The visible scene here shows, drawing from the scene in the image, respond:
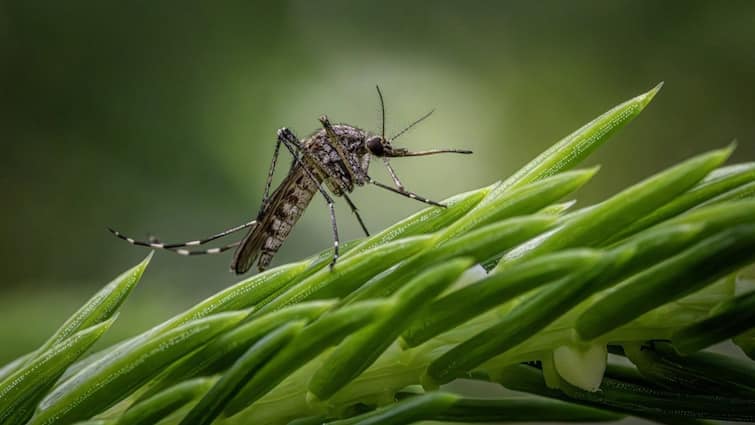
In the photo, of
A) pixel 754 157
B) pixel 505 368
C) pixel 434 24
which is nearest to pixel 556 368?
pixel 505 368

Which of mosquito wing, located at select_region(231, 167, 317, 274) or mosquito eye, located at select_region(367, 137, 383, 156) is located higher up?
mosquito eye, located at select_region(367, 137, 383, 156)

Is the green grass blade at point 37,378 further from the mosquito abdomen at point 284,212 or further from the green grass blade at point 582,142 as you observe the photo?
the mosquito abdomen at point 284,212

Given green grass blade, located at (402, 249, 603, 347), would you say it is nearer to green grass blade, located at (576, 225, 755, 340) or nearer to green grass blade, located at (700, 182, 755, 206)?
green grass blade, located at (576, 225, 755, 340)

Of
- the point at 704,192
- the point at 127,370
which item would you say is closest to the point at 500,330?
the point at 704,192

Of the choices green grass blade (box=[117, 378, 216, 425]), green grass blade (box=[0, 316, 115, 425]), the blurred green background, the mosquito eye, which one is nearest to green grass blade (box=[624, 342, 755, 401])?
green grass blade (box=[117, 378, 216, 425])

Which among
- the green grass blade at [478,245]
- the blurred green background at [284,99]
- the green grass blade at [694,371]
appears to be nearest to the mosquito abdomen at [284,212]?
the blurred green background at [284,99]

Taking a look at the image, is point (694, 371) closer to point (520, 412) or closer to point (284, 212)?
point (520, 412)
